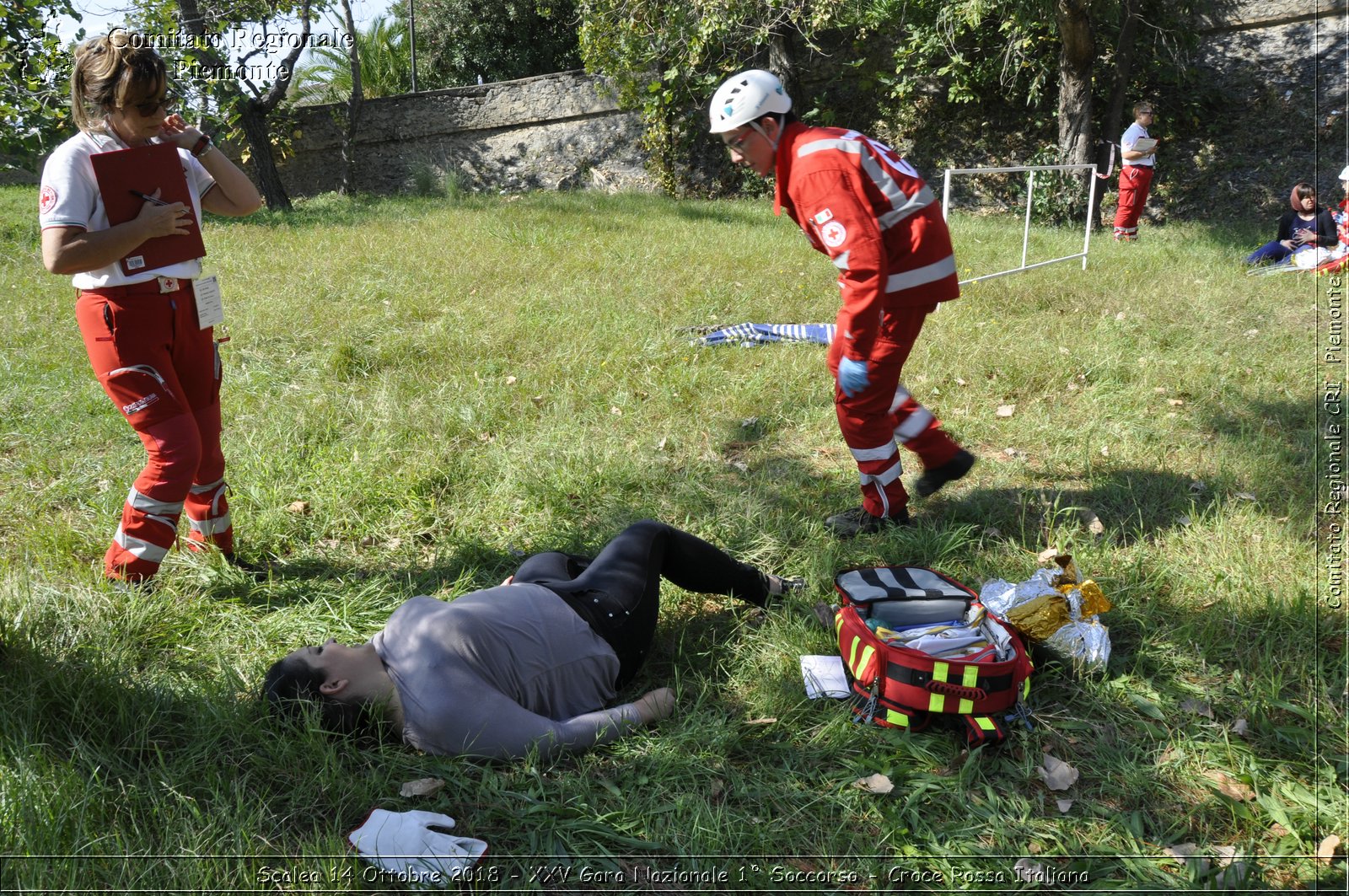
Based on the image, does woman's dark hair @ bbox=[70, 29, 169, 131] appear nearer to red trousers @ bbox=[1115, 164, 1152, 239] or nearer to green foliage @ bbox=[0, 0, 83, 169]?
green foliage @ bbox=[0, 0, 83, 169]

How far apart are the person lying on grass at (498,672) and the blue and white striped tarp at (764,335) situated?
3885 millimetres

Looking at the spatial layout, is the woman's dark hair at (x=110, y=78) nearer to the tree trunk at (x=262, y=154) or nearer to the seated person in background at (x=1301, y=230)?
the seated person in background at (x=1301, y=230)

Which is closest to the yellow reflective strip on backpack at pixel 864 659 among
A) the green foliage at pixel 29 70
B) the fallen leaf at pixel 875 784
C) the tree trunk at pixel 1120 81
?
the fallen leaf at pixel 875 784

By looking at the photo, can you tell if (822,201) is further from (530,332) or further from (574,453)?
(530,332)

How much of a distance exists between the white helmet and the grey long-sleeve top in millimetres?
2080

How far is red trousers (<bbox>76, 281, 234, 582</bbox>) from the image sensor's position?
3209 mm

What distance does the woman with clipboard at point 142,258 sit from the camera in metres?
3.04

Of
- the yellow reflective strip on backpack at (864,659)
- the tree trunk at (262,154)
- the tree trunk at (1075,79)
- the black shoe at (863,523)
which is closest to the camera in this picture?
the yellow reflective strip on backpack at (864,659)

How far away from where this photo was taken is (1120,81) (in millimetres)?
13359

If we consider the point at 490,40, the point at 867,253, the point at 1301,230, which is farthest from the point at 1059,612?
the point at 490,40

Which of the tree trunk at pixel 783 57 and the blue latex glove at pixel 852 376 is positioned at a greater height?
the tree trunk at pixel 783 57

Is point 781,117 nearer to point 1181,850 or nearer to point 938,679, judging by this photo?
point 938,679

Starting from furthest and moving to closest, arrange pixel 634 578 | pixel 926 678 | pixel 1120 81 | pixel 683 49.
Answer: pixel 683 49 < pixel 1120 81 < pixel 634 578 < pixel 926 678

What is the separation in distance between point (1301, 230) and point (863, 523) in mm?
8737
